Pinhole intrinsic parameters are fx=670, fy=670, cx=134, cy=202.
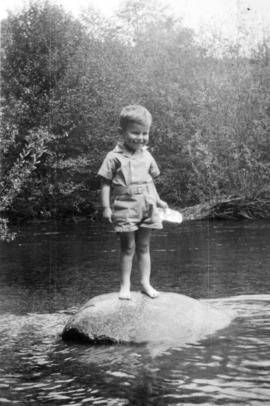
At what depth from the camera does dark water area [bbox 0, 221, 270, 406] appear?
190 inches

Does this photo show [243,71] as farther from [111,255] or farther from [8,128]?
[8,128]

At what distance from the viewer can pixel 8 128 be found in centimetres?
1242

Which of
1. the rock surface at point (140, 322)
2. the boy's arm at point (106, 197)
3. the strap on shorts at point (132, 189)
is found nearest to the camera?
the rock surface at point (140, 322)

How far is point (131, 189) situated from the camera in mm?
6859

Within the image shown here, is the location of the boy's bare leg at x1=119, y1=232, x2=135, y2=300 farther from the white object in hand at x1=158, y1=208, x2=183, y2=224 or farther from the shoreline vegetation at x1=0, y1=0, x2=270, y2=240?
the shoreline vegetation at x1=0, y1=0, x2=270, y2=240

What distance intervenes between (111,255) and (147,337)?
8198 millimetres

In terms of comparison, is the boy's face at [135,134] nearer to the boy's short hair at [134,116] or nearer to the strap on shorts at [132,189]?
the boy's short hair at [134,116]

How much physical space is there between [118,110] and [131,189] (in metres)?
21.9

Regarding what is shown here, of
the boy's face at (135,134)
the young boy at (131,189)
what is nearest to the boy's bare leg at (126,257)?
the young boy at (131,189)

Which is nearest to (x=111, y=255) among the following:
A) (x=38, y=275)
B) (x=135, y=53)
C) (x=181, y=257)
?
(x=181, y=257)

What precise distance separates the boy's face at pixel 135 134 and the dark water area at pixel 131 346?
206 centimetres

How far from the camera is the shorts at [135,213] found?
6.80 meters

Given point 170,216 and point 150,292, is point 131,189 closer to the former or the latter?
point 170,216

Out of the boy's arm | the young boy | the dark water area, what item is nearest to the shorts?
the young boy
